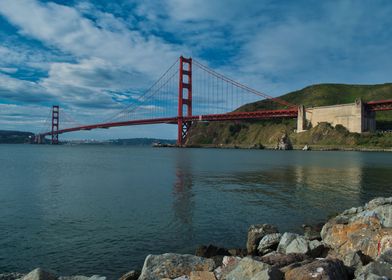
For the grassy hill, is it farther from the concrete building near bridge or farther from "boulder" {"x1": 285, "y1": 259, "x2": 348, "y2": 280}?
"boulder" {"x1": 285, "y1": 259, "x2": 348, "y2": 280}

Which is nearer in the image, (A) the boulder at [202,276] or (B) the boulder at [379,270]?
(B) the boulder at [379,270]

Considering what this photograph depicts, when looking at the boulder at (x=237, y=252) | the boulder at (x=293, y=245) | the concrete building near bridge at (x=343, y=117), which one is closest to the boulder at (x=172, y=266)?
the boulder at (x=293, y=245)

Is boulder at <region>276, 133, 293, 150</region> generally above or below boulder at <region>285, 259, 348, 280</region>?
above

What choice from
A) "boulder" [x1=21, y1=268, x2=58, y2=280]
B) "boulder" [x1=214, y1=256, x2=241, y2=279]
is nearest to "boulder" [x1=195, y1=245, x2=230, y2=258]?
"boulder" [x1=214, y1=256, x2=241, y2=279]

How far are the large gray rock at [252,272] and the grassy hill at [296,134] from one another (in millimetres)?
111116

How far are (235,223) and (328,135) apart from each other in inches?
4443

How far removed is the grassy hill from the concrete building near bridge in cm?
341

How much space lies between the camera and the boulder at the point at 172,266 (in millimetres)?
7281

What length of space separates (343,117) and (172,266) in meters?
126

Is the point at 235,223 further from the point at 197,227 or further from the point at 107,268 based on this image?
the point at 107,268

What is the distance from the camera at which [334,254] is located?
8.22 metres

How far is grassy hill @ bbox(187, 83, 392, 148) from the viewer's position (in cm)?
11300

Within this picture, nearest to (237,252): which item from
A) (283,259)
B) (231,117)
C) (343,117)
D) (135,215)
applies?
(283,259)

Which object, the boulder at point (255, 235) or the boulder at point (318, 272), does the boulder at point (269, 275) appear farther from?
the boulder at point (255, 235)
